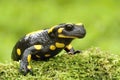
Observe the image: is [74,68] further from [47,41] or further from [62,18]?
[62,18]

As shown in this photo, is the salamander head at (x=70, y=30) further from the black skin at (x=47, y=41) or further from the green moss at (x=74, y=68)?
the green moss at (x=74, y=68)

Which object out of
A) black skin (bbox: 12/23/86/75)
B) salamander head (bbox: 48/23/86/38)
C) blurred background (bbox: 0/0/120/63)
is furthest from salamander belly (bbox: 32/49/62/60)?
blurred background (bbox: 0/0/120/63)

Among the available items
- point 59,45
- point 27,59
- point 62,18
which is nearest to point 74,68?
point 59,45

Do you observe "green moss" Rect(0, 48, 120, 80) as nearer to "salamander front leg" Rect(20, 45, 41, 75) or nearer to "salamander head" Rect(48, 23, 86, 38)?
"salamander front leg" Rect(20, 45, 41, 75)

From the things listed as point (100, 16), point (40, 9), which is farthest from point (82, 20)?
point (40, 9)

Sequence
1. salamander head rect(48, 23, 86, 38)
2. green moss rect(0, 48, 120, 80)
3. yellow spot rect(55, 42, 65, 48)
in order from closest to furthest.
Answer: green moss rect(0, 48, 120, 80), salamander head rect(48, 23, 86, 38), yellow spot rect(55, 42, 65, 48)

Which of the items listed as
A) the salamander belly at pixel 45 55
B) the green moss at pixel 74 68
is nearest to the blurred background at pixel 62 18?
the salamander belly at pixel 45 55

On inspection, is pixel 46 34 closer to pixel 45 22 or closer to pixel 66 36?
pixel 66 36
